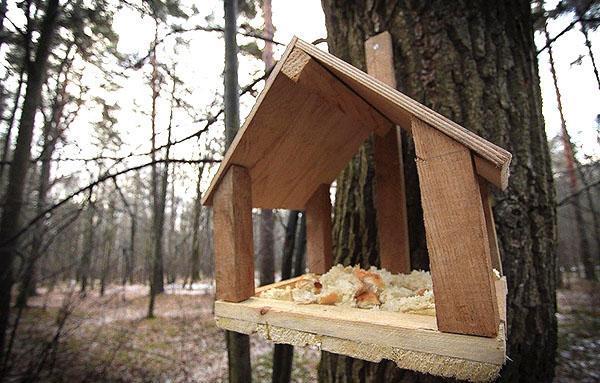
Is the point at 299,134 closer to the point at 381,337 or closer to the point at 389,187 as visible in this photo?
the point at 389,187

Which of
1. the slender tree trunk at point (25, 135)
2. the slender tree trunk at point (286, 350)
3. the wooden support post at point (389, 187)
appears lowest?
the slender tree trunk at point (286, 350)

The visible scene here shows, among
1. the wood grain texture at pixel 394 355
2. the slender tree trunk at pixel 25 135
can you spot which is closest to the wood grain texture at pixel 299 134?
the wood grain texture at pixel 394 355

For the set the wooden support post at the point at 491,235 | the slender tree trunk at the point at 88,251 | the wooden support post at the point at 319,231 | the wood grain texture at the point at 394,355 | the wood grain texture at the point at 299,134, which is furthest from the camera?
the slender tree trunk at the point at 88,251

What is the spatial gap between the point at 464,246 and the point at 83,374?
17.9ft

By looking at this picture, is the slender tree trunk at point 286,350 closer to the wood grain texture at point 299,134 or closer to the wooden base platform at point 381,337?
the wood grain texture at point 299,134

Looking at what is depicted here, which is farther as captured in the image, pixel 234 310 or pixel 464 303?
pixel 234 310

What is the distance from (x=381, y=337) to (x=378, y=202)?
782 mm

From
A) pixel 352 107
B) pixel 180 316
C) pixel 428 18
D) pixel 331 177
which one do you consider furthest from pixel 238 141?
pixel 180 316

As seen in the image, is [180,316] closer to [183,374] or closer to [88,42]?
[183,374]

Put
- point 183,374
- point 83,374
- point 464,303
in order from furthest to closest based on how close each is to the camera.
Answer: point 183,374, point 83,374, point 464,303

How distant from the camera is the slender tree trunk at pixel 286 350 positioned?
2.49 m

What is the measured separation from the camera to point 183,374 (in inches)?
198

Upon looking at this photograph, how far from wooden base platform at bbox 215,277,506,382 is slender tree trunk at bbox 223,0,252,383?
765 mm

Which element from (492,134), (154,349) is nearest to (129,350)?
(154,349)
